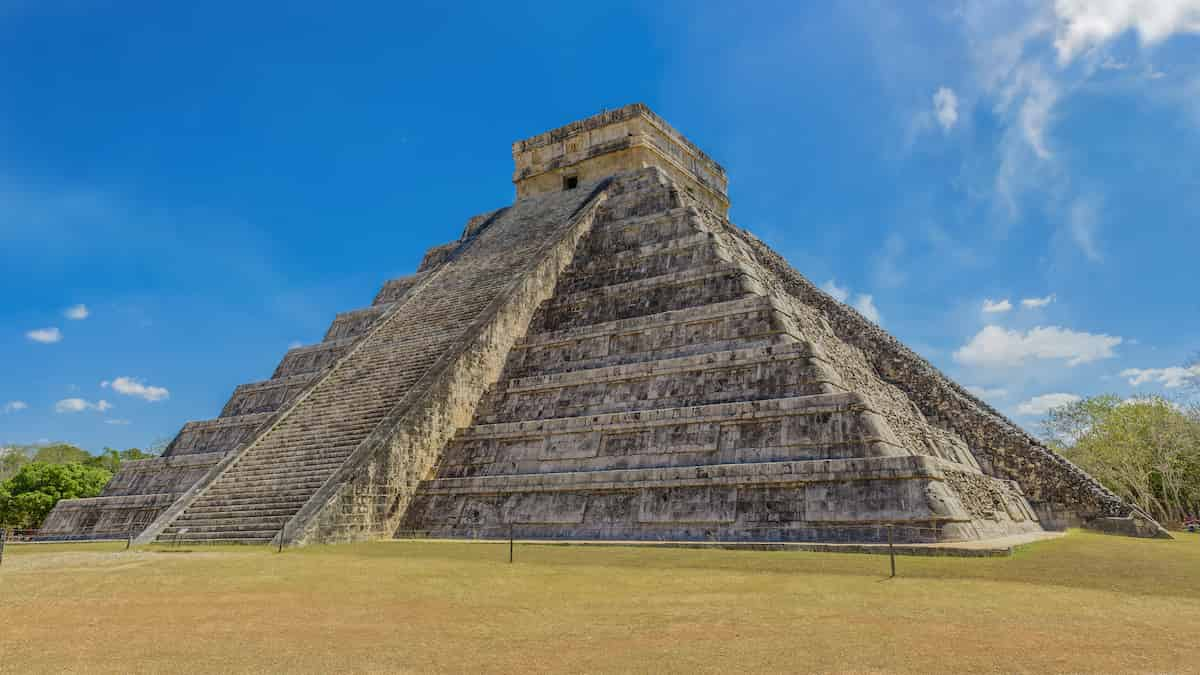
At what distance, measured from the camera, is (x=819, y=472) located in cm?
901

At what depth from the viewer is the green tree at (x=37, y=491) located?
74.9ft

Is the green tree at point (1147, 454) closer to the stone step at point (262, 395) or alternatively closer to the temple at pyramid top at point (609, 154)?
the temple at pyramid top at point (609, 154)

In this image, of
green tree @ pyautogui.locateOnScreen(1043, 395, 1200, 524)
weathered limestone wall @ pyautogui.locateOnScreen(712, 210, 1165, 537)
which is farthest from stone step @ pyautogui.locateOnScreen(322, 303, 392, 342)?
green tree @ pyautogui.locateOnScreen(1043, 395, 1200, 524)

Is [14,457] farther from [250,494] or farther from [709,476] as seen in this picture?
[709,476]

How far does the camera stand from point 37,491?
2288 cm

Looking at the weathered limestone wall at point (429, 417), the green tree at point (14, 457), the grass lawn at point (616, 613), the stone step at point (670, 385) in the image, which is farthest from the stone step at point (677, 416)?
the green tree at point (14, 457)

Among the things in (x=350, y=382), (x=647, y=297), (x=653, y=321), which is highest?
(x=647, y=297)

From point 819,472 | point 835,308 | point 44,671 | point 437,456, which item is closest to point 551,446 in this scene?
point 437,456

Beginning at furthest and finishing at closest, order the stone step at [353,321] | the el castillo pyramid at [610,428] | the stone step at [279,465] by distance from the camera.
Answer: the stone step at [353,321] < the stone step at [279,465] < the el castillo pyramid at [610,428]

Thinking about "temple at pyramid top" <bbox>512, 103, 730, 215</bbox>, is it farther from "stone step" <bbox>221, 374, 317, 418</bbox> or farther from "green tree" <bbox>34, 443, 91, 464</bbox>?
"green tree" <bbox>34, 443, 91, 464</bbox>

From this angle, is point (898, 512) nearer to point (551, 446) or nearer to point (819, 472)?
point (819, 472)

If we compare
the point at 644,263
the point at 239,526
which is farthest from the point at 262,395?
the point at 644,263

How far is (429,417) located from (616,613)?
7.70m

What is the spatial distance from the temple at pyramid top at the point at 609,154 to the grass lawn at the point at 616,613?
50.2 ft
